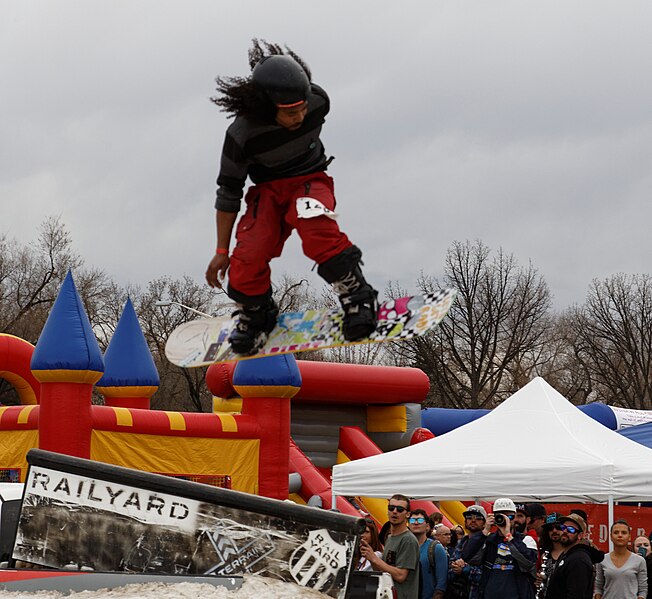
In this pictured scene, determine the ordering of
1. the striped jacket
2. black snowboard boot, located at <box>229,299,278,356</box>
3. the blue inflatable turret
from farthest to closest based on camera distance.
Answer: the blue inflatable turret
black snowboard boot, located at <box>229,299,278,356</box>
the striped jacket

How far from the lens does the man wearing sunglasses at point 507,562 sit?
8.02m

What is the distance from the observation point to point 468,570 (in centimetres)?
871

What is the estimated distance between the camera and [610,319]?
44844 mm

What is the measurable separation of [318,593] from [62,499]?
1387mm

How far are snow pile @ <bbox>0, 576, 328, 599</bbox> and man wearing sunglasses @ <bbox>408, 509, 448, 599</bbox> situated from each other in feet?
13.8

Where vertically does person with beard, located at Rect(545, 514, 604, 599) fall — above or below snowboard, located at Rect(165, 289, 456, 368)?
below

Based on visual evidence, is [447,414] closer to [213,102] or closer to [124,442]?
[124,442]

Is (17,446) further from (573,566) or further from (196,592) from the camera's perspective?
Answer: (196,592)

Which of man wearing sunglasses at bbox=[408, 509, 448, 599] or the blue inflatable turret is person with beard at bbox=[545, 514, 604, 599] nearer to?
man wearing sunglasses at bbox=[408, 509, 448, 599]

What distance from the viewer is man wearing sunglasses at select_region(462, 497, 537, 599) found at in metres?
8.02

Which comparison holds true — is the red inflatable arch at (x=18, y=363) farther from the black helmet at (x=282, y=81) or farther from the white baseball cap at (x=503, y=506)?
the black helmet at (x=282, y=81)

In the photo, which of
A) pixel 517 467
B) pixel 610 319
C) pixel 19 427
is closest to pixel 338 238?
pixel 517 467

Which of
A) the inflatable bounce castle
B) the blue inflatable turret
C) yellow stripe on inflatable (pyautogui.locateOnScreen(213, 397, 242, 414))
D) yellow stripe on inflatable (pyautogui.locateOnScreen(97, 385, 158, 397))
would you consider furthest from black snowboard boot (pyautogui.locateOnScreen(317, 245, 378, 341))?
yellow stripe on inflatable (pyautogui.locateOnScreen(213, 397, 242, 414))

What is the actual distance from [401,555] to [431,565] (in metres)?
1.24
